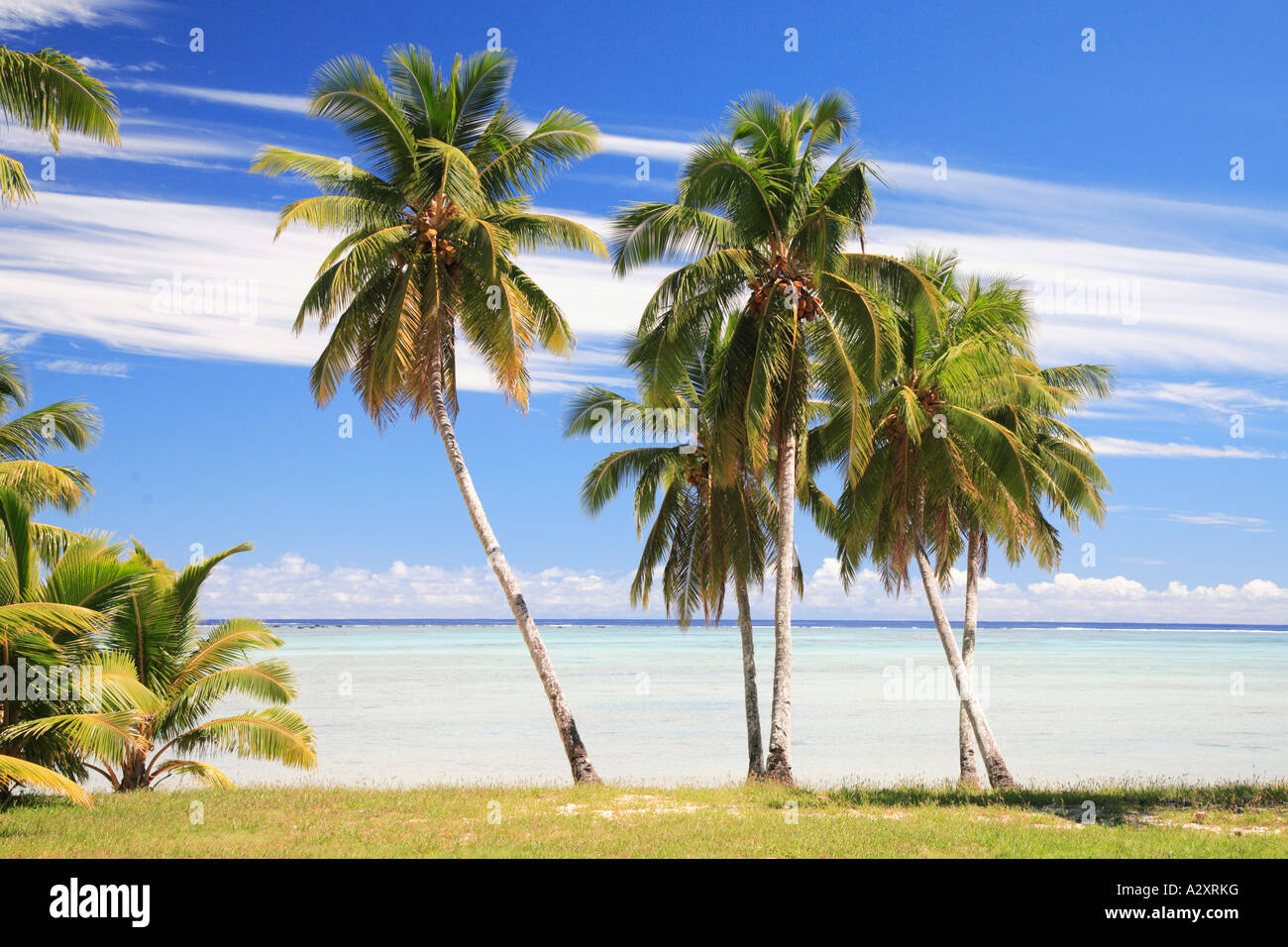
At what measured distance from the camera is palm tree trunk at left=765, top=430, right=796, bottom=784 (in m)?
17.9

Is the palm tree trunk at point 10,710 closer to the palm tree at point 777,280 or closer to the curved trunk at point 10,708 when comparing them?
the curved trunk at point 10,708

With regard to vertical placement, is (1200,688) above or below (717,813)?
below

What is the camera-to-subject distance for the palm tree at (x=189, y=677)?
14.8 meters

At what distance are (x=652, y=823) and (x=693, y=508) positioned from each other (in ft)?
34.7

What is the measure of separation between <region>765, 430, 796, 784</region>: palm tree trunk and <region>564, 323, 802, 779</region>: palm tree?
2.59 metres

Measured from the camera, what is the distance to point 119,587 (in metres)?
14.5

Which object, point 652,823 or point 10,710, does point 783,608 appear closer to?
point 652,823

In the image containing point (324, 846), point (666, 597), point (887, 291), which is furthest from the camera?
point (666, 597)

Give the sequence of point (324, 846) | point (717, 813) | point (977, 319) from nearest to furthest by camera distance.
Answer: point (324, 846) < point (717, 813) < point (977, 319)

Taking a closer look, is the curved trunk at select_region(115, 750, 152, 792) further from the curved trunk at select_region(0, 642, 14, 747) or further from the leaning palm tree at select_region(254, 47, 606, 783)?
the leaning palm tree at select_region(254, 47, 606, 783)

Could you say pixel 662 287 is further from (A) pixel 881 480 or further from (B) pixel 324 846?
(B) pixel 324 846

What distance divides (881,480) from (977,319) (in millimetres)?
3855

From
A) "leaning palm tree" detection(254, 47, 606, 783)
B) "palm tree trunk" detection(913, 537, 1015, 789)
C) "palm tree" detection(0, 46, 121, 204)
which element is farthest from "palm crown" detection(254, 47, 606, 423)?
"palm tree trunk" detection(913, 537, 1015, 789)

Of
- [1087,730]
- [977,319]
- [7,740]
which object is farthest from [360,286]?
[1087,730]
